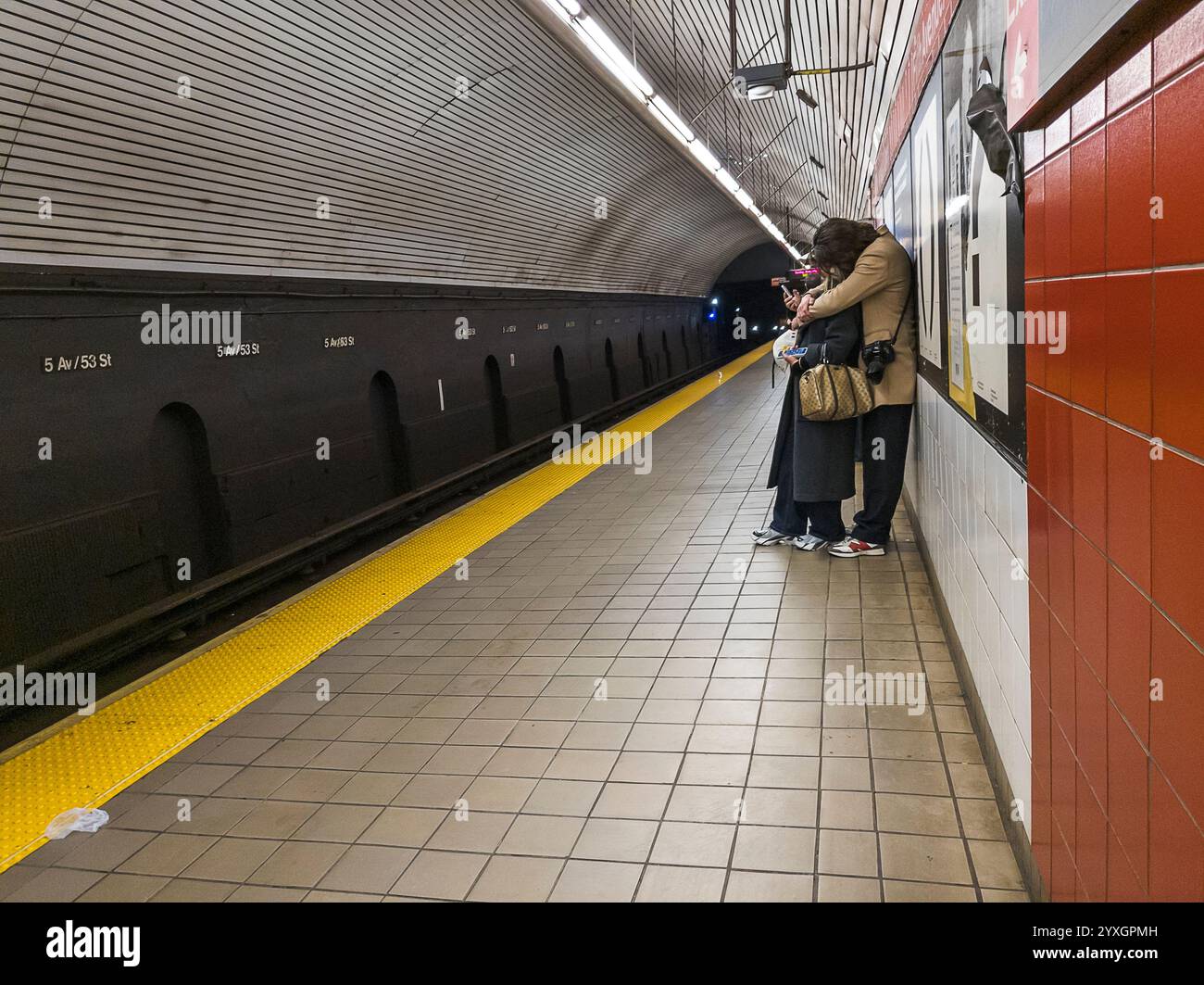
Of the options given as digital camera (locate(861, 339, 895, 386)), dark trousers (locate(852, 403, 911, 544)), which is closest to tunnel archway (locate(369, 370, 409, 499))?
dark trousers (locate(852, 403, 911, 544))

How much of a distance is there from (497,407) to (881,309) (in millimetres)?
6905

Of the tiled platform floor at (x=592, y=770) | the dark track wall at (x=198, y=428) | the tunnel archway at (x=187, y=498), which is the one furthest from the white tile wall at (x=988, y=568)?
the tunnel archway at (x=187, y=498)

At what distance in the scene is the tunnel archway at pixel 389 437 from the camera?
8.99 meters

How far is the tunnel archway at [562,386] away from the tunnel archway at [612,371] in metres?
2.70

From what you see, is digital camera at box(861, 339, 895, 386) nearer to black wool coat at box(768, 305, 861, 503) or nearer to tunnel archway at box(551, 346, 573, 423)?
black wool coat at box(768, 305, 861, 503)

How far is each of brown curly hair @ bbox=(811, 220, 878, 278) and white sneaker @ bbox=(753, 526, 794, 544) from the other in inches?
68.2

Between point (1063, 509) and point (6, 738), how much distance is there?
4.32 metres

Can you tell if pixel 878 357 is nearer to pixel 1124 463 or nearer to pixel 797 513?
pixel 797 513

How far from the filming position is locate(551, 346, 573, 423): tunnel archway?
14.6 m

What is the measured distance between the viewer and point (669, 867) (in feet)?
9.29

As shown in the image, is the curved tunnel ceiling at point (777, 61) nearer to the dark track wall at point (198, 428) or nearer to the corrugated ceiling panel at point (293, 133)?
the corrugated ceiling panel at point (293, 133)

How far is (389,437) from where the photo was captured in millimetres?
9234

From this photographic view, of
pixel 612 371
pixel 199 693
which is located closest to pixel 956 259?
pixel 199 693
